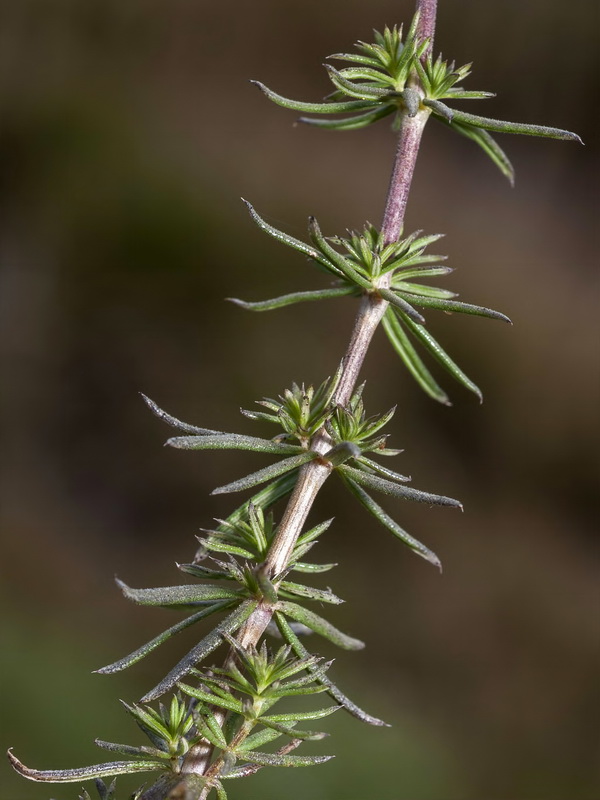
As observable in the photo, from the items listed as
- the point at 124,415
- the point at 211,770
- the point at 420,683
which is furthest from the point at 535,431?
the point at 211,770

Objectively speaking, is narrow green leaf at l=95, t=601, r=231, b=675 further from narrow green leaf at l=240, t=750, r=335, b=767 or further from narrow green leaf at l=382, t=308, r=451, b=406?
narrow green leaf at l=382, t=308, r=451, b=406

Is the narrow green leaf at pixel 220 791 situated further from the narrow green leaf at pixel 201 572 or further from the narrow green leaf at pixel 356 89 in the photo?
the narrow green leaf at pixel 356 89

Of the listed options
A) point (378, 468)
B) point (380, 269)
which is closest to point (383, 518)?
point (378, 468)

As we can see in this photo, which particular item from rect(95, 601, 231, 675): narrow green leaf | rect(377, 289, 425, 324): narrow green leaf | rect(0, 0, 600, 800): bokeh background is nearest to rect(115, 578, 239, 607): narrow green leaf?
rect(95, 601, 231, 675): narrow green leaf

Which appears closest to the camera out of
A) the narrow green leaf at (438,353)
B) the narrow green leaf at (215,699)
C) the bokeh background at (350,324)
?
the narrow green leaf at (215,699)

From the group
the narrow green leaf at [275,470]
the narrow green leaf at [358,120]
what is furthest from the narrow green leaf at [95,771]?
the narrow green leaf at [358,120]

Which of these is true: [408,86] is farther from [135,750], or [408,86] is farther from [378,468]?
[135,750]

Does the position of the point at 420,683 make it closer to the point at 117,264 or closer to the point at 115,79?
the point at 117,264
